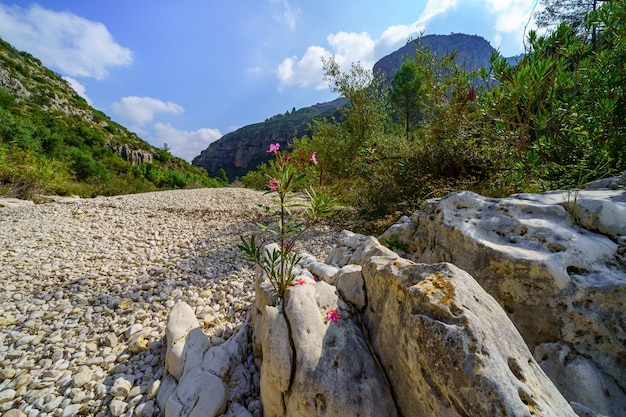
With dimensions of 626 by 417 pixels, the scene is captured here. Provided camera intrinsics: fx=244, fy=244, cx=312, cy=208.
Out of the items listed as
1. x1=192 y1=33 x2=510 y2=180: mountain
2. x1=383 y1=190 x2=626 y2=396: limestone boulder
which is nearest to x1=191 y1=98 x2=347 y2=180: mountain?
x1=192 y1=33 x2=510 y2=180: mountain

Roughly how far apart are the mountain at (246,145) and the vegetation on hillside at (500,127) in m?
65.8

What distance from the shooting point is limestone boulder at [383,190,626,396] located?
1.56m

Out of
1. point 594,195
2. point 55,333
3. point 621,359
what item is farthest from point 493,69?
point 55,333

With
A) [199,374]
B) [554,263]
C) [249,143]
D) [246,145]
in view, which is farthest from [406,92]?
[246,145]

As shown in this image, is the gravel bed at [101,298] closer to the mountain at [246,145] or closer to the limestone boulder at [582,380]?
the limestone boulder at [582,380]

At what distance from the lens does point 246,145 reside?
85.5 metres

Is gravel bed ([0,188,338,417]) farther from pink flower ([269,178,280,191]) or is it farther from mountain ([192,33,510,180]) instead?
mountain ([192,33,510,180])

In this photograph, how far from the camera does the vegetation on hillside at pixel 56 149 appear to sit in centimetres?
925

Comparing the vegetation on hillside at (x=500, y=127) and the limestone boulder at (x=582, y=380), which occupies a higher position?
the vegetation on hillside at (x=500, y=127)

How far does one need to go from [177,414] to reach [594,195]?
398 centimetres

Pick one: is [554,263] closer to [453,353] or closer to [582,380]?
[582,380]

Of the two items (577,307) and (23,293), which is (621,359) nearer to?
(577,307)

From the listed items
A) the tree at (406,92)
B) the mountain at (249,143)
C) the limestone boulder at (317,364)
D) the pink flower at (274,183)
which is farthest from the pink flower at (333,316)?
the mountain at (249,143)

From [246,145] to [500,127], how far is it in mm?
88611
